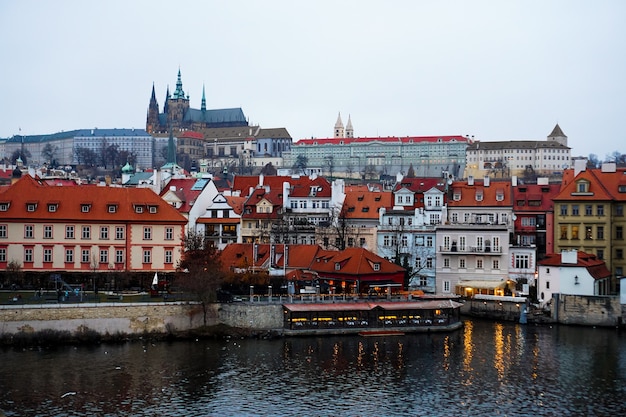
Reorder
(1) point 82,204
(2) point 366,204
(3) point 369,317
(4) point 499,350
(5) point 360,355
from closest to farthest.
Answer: (5) point 360,355 → (4) point 499,350 → (3) point 369,317 → (1) point 82,204 → (2) point 366,204

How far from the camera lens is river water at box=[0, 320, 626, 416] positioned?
33.0 metres

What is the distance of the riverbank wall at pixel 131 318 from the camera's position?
4338 centimetres

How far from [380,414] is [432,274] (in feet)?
93.8

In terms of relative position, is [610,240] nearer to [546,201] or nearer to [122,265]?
[546,201]

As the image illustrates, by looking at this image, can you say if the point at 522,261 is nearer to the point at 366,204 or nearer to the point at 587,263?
the point at 587,263

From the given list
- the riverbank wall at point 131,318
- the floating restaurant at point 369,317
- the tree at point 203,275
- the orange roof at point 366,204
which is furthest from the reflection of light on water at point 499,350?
the orange roof at point 366,204

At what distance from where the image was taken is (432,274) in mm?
60094

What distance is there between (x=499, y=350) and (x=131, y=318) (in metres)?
19.6

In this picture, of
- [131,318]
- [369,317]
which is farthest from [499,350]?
[131,318]

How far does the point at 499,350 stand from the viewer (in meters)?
44.0

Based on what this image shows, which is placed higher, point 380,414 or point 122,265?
point 122,265

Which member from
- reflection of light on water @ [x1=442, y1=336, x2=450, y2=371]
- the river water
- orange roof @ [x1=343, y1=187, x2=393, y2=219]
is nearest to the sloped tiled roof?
the river water

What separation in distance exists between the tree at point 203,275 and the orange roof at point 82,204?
5.63 metres

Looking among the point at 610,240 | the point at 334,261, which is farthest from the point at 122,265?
the point at 610,240
